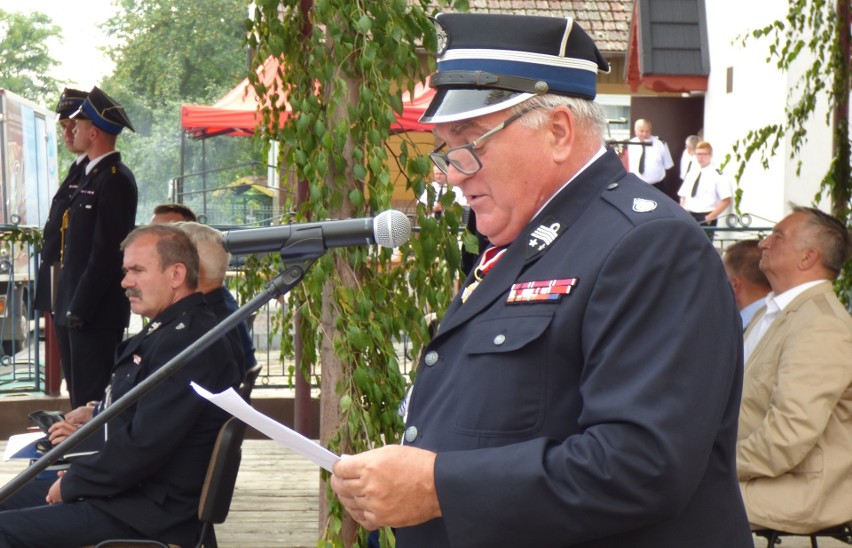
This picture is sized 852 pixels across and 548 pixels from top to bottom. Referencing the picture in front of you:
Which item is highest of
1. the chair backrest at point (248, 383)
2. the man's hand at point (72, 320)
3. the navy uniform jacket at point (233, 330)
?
the navy uniform jacket at point (233, 330)

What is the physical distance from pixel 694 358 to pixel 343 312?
81.5 inches

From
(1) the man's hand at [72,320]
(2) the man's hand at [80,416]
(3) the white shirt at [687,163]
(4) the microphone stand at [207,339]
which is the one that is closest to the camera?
(4) the microphone stand at [207,339]

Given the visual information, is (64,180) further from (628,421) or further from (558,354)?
(628,421)

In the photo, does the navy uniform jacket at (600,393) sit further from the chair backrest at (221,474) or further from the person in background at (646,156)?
the person in background at (646,156)

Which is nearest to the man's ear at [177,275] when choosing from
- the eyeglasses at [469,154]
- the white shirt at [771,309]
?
the white shirt at [771,309]

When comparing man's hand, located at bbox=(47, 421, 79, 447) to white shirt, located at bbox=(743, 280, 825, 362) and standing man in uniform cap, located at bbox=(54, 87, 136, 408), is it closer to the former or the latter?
standing man in uniform cap, located at bbox=(54, 87, 136, 408)

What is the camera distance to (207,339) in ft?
6.22

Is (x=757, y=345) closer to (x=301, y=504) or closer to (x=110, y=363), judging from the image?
(x=301, y=504)

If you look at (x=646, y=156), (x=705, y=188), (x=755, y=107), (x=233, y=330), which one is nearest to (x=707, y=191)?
(x=705, y=188)

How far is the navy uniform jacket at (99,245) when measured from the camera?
5367 mm

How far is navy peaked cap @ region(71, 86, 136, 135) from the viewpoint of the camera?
555 cm

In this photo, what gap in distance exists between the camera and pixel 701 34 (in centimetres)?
1452

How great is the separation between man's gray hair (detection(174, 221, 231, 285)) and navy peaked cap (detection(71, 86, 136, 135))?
1515 mm

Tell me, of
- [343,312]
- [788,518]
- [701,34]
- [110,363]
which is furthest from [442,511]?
[701,34]
